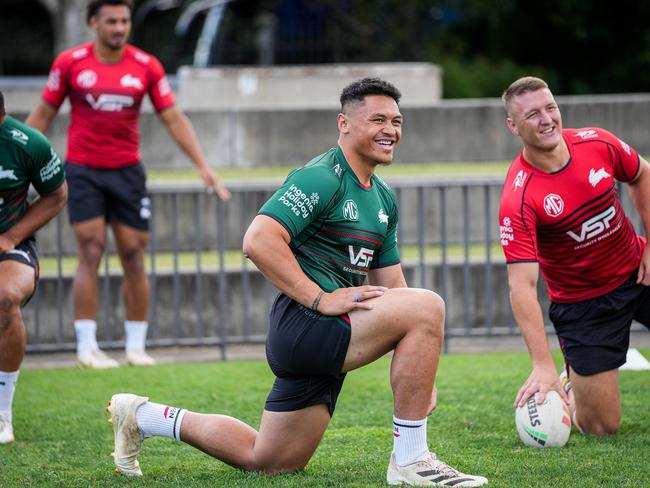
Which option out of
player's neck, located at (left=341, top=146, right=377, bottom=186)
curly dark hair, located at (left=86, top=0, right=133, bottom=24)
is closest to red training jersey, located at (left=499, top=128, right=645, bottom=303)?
player's neck, located at (left=341, top=146, right=377, bottom=186)

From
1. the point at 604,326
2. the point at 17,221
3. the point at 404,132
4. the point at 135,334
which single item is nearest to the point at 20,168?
the point at 17,221

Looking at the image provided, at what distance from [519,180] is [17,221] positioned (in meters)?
2.85

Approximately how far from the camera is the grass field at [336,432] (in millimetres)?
5422

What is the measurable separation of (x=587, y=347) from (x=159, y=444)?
2.42 m

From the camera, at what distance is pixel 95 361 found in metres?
8.86

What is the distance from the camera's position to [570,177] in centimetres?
625

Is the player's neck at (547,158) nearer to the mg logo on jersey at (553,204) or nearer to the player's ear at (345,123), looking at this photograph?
the mg logo on jersey at (553,204)

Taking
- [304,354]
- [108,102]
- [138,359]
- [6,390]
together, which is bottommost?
[138,359]

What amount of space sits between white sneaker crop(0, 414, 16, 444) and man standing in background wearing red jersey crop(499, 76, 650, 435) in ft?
9.25

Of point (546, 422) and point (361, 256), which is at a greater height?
point (361, 256)

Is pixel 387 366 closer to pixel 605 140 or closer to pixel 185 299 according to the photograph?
pixel 185 299

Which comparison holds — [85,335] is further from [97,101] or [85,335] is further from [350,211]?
[350,211]

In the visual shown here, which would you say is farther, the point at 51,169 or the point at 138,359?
the point at 138,359

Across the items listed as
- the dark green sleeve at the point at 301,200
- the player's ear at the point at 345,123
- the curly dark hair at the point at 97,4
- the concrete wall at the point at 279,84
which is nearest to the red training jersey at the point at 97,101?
the curly dark hair at the point at 97,4
